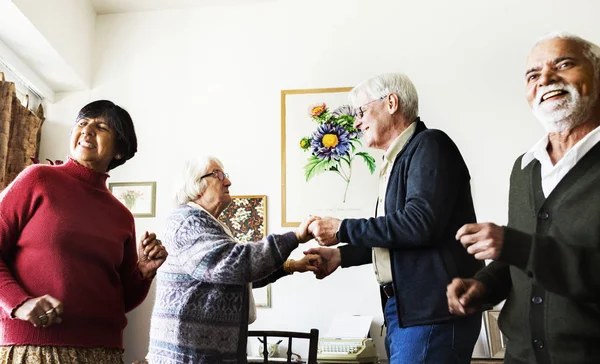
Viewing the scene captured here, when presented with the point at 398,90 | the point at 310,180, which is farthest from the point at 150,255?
the point at 310,180

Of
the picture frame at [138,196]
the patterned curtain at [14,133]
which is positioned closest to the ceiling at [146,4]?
the patterned curtain at [14,133]

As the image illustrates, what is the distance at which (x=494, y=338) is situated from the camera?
3076 mm

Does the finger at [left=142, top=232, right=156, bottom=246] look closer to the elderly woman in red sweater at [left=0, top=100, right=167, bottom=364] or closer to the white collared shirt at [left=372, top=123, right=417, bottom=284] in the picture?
the elderly woman in red sweater at [left=0, top=100, right=167, bottom=364]

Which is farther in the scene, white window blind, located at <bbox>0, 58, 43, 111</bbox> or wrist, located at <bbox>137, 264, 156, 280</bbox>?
white window blind, located at <bbox>0, 58, 43, 111</bbox>

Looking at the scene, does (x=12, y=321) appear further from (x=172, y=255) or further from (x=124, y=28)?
(x=124, y=28)

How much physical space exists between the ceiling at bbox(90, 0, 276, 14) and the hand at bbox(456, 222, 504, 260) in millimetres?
3170

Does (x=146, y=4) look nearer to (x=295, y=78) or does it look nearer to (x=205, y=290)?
(x=295, y=78)

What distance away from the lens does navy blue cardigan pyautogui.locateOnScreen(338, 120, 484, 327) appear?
1541mm

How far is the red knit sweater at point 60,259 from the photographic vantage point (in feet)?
4.94

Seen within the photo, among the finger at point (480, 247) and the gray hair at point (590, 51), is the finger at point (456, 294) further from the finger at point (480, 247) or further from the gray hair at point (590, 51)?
the gray hair at point (590, 51)

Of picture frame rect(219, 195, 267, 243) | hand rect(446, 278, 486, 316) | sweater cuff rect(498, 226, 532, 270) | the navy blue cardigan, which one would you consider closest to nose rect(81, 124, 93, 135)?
the navy blue cardigan

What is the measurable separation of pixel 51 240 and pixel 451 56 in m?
2.83

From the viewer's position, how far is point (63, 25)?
3510 mm

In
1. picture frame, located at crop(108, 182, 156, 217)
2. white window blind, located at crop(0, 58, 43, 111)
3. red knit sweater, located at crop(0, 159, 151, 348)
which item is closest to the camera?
red knit sweater, located at crop(0, 159, 151, 348)
